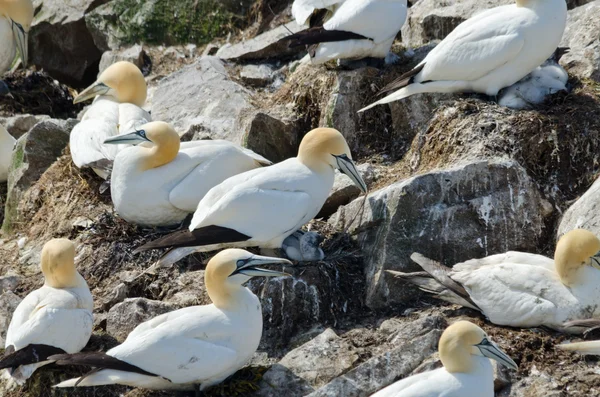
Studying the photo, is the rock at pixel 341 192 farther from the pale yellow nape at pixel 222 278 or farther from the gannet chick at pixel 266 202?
the pale yellow nape at pixel 222 278

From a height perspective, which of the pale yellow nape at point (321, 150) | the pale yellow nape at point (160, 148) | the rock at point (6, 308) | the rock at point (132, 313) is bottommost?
the rock at point (6, 308)

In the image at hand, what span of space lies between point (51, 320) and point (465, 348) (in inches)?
109

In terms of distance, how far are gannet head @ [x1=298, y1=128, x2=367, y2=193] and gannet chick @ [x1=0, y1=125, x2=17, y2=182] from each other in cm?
420

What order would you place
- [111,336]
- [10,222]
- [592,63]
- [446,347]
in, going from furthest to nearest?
[10,222], [592,63], [111,336], [446,347]

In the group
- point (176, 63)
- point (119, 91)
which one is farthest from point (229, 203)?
point (176, 63)

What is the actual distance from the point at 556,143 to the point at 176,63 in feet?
18.1

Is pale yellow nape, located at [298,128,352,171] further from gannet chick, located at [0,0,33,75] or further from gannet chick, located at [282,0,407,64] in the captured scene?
gannet chick, located at [0,0,33,75]

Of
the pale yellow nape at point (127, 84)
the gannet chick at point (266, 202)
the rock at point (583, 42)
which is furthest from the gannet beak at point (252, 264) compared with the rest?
the pale yellow nape at point (127, 84)

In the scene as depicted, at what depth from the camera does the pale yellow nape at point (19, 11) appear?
14.2 metres

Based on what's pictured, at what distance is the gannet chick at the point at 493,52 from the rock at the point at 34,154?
10.5ft

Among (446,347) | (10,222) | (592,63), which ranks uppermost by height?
(592,63)

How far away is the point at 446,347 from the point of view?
23.6 feet

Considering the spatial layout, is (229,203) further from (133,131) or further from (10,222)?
(10,222)

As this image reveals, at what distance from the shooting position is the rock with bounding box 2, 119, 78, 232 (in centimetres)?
1169
